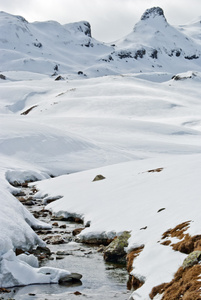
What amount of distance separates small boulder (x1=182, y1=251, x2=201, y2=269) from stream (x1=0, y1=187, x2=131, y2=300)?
7.21 ft

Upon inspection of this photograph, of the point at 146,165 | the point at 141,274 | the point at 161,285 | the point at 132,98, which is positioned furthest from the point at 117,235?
the point at 132,98

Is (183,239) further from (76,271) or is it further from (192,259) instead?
(76,271)

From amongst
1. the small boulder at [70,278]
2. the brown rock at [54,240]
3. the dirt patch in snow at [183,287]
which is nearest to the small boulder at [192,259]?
the dirt patch in snow at [183,287]

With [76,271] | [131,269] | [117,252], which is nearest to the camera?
[131,269]

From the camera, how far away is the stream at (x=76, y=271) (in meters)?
13.0

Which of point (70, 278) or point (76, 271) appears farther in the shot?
point (76, 271)

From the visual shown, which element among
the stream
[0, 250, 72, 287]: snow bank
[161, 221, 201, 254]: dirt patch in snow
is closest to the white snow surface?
[0, 250, 72, 287]: snow bank

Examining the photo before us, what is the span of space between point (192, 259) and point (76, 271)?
4.87m

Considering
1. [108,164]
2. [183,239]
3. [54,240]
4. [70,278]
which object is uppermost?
[183,239]

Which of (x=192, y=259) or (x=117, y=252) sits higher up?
(x=192, y=259)

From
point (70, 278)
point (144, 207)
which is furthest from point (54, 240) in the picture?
point (70, 278)

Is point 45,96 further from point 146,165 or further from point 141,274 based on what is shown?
point 141,274

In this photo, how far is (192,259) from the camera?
1199 centimetres

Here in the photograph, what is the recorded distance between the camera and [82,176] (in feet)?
115
